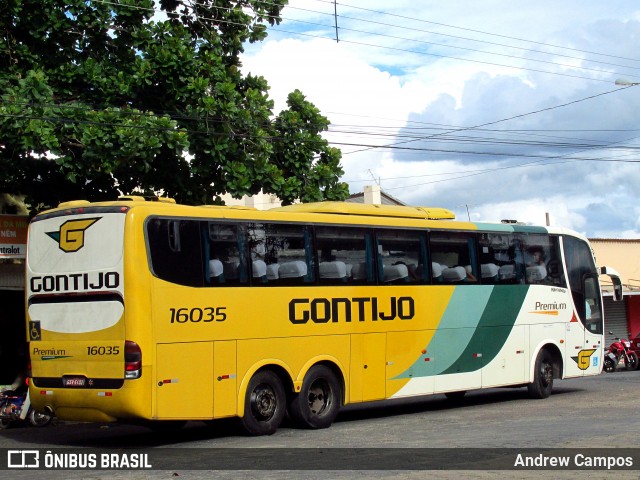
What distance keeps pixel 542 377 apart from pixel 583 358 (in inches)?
57.3

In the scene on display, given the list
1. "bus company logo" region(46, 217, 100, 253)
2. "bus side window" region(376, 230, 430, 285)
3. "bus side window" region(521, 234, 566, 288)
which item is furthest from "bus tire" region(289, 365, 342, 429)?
"bus side window" region(521, 234, 566, 288)

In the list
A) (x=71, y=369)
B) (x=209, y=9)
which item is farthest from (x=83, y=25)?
(x=71, y=369)

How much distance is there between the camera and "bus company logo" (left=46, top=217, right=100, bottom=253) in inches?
525

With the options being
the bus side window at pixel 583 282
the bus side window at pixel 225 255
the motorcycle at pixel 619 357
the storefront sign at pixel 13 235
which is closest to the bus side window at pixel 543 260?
the bus side window at pixel 583 282

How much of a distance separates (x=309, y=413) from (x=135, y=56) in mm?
8437

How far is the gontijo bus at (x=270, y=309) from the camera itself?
42.4ft

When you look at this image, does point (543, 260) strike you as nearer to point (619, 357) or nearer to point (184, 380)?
point (184, 380)

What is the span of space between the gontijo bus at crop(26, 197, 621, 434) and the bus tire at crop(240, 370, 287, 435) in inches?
0.9

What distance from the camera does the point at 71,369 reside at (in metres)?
13.2

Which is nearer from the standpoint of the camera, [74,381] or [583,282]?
[74,381]

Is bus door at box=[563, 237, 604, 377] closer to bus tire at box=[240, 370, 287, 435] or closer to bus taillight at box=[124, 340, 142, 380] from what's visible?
bus tire at box=[240, 370, 287, 435]

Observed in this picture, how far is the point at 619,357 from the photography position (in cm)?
3253

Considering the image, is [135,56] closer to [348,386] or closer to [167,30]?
[167,30]

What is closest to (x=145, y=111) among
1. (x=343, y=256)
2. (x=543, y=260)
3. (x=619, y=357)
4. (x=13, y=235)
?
(x=13, y=235)
